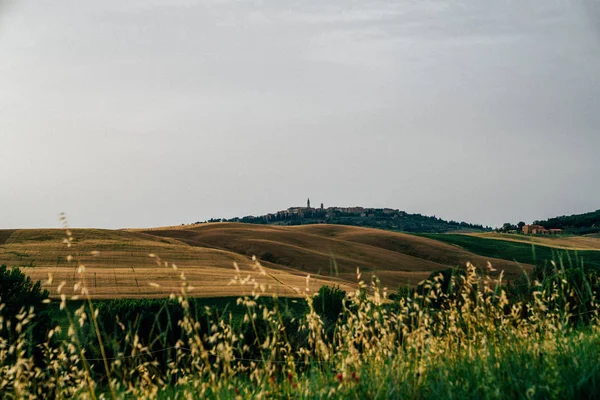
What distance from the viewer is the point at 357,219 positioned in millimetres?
160000

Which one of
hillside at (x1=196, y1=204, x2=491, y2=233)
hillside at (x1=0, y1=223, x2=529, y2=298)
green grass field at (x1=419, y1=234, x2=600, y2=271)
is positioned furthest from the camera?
hillside at (x1=196, y1=204, x2=491, y2=233)

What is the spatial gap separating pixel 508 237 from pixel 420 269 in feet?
163

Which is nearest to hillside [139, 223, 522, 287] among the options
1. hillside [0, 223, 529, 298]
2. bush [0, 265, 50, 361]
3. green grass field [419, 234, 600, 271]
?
hillside [0, 223, 529, 298]

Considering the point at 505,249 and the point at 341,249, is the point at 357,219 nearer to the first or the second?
the point at 505,249

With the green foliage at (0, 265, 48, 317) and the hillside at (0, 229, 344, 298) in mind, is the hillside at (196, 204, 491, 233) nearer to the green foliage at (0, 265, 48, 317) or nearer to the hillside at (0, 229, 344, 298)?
the hillside at (0, 229, 344, 298)

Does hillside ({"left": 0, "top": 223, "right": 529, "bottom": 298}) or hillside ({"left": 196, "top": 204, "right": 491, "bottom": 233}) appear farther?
hillside ({"left": 196, "top": 204, "right": 491, "bottom": 233})

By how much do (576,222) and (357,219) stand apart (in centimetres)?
5590

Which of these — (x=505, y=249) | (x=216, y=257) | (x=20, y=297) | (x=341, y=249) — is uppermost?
(x=20, y=297)

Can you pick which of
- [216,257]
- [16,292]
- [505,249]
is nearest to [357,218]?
[505,249]

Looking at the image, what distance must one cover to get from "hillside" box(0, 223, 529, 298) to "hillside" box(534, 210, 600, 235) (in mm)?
79691

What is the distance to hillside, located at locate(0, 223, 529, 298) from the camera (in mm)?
33500

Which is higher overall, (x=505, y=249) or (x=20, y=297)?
(x=20, y=297)

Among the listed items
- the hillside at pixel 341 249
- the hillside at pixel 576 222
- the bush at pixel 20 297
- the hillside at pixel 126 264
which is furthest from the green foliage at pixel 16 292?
the hillside at pixel 576 222

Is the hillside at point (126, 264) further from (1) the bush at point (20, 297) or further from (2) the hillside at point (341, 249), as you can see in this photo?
(1) the bush at point (20, 297)
